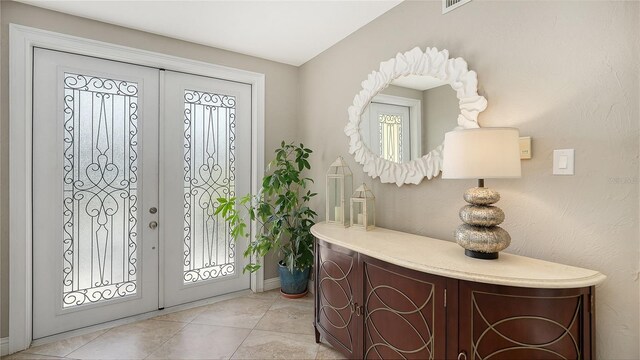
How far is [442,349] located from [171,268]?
8.07ft

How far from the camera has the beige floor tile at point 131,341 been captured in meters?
2.09

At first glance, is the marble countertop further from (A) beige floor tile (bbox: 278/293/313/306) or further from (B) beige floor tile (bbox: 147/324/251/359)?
(A) beige floor tile (bbox: 278/293/313/306)

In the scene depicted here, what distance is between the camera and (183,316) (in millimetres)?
2648

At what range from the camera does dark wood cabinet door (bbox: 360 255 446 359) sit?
1.34 meters

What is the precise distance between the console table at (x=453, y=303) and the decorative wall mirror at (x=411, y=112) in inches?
21.7

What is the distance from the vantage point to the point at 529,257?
1.48 metres

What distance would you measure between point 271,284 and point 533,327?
2609mm

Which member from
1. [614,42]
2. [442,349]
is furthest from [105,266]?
[614,42]

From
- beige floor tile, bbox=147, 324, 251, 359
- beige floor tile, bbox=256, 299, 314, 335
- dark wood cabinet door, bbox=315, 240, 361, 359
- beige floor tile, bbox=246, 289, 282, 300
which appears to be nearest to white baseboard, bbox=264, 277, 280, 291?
beige floor tile, bbox=246, 289, 282, 300

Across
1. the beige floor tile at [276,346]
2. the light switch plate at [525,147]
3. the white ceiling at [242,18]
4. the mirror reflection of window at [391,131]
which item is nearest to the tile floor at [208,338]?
the beige floor tile at [276,346]

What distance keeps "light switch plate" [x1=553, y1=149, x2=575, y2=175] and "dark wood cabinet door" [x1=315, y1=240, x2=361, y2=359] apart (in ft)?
3.62

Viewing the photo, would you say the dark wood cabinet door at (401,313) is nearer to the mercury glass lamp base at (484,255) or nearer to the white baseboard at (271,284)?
the mercury glass lamp base at (484,255)

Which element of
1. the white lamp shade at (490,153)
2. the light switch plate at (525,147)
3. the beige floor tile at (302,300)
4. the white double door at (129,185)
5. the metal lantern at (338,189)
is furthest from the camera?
the beige floor tile at (302,300)

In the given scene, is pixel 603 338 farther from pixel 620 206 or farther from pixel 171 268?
pixel 171 268
